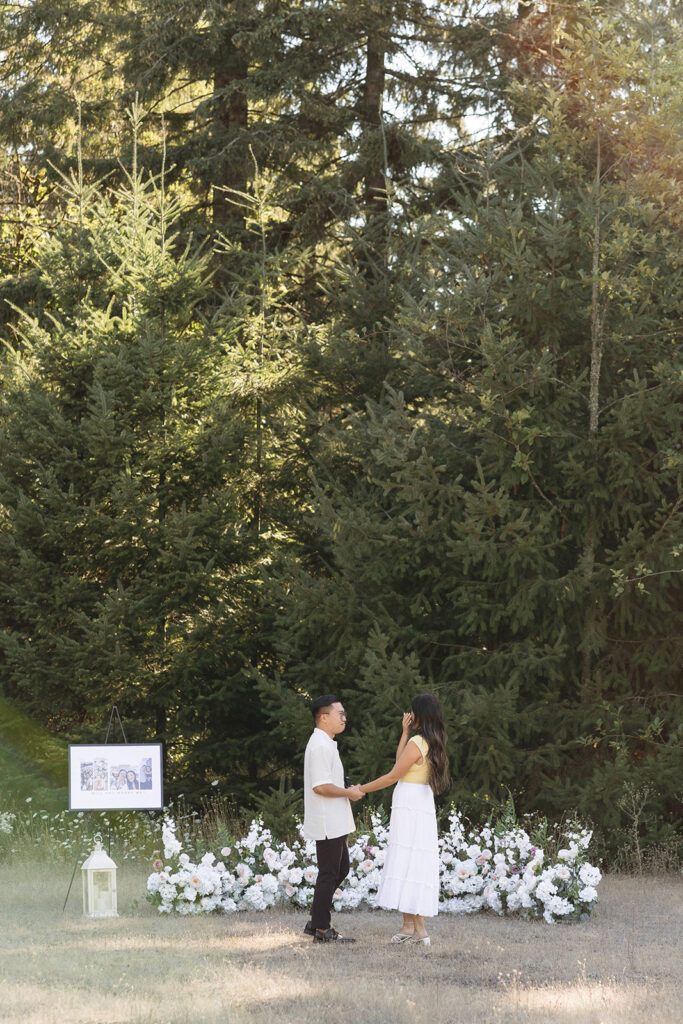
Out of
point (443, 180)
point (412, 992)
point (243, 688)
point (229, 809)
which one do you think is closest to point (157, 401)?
point (243, 688)

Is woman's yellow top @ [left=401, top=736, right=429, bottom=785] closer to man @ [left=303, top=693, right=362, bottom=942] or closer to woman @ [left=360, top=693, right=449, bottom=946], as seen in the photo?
woman @ [left=360, top=693, right=449, bottom=946]

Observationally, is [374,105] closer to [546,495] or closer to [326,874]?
[546,495]

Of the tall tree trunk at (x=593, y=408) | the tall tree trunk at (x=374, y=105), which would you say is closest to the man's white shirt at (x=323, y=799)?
the tall tree trunk at (x=593, y=408)

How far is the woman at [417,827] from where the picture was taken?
25.5 feet

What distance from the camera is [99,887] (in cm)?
913

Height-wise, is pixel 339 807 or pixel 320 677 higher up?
pixel 320 677

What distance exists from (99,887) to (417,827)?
2.91 meters

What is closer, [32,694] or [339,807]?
[339,807]

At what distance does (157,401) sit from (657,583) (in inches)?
264

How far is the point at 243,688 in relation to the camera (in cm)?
1477

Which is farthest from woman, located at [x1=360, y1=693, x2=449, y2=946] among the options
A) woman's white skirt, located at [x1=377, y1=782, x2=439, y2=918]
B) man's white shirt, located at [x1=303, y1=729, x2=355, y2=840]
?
man's white shirt, located at [x1=303, y1=729, x2=355, y2=840]

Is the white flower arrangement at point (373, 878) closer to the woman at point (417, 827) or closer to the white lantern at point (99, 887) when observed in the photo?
the white lantern at point (99, 887)

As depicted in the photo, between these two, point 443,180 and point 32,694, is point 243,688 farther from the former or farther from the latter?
point 443,180

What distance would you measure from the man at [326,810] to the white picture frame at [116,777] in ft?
7.28
